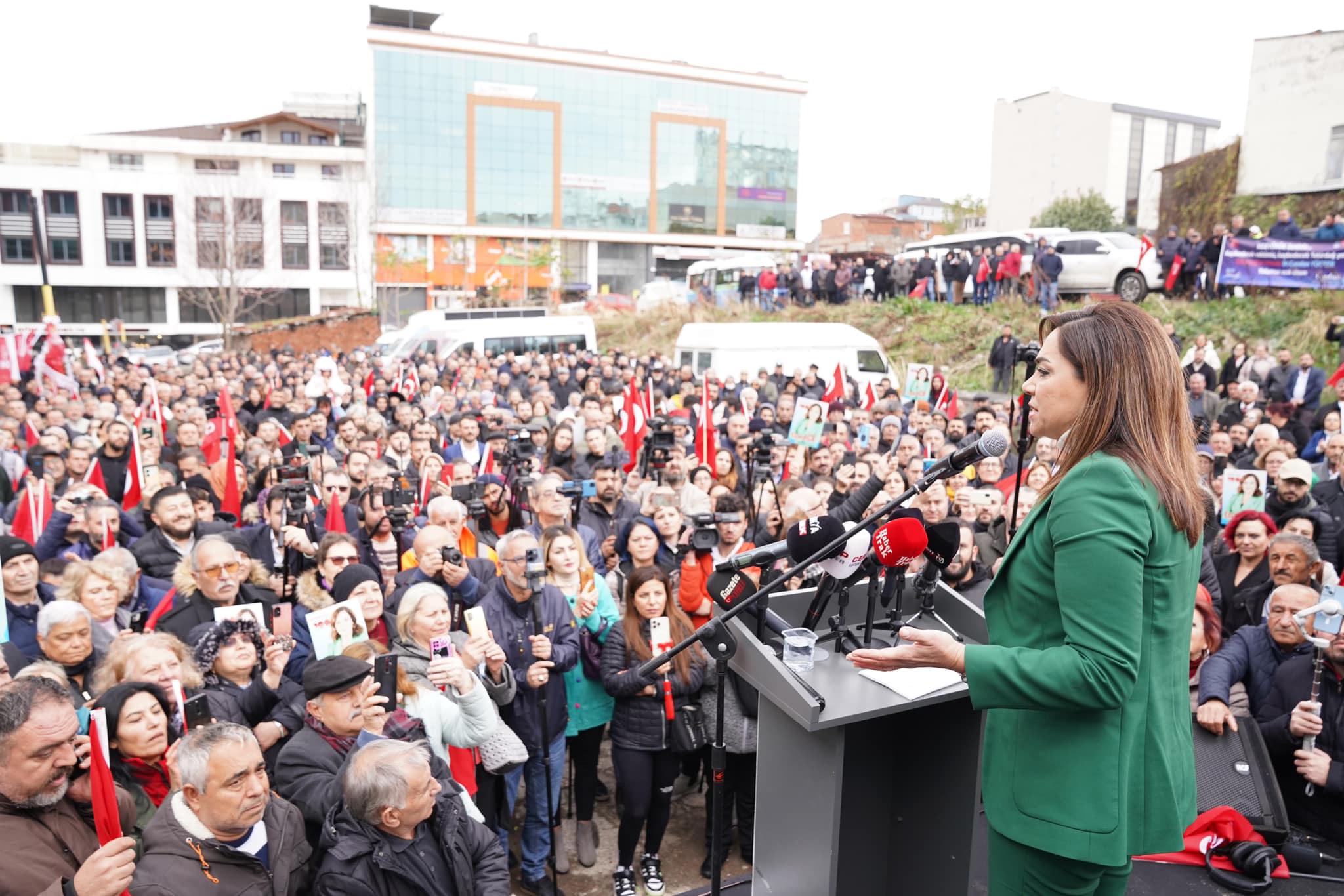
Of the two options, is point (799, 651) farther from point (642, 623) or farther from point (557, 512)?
point (557, 512)

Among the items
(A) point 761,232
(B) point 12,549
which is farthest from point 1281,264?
(A) point 761,232

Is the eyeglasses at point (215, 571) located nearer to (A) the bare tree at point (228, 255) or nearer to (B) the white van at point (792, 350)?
(B) the white van at point (792, 350)

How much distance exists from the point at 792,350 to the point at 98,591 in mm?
14517

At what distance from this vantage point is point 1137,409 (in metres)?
1.68

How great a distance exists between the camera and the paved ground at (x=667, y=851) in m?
4.61

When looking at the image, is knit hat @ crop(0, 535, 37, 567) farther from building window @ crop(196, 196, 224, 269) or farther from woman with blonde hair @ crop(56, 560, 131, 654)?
building window @ crop(196, 196, 224, 269)

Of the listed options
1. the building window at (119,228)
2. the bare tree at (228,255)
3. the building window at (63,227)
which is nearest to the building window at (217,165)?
the building window at (119,228)

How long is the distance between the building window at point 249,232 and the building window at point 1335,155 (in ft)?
144

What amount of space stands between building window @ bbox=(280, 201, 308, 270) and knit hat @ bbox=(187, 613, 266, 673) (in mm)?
49073

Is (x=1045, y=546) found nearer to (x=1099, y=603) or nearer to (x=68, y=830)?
(x=1099, y=603)

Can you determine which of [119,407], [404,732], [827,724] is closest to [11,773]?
[404,732]

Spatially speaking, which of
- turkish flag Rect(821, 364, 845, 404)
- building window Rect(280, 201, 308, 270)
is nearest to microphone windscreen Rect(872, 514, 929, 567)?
turkish flag Rect(821, 364, 845, 404)

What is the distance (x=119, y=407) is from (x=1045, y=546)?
14.0m

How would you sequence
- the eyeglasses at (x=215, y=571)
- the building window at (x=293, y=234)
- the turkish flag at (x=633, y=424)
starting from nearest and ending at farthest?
1. the eyeglasses at (x=215, y=571)
2. the turkish flag at (x=633, y=424)
3. the building window at (x=293, y=234)
